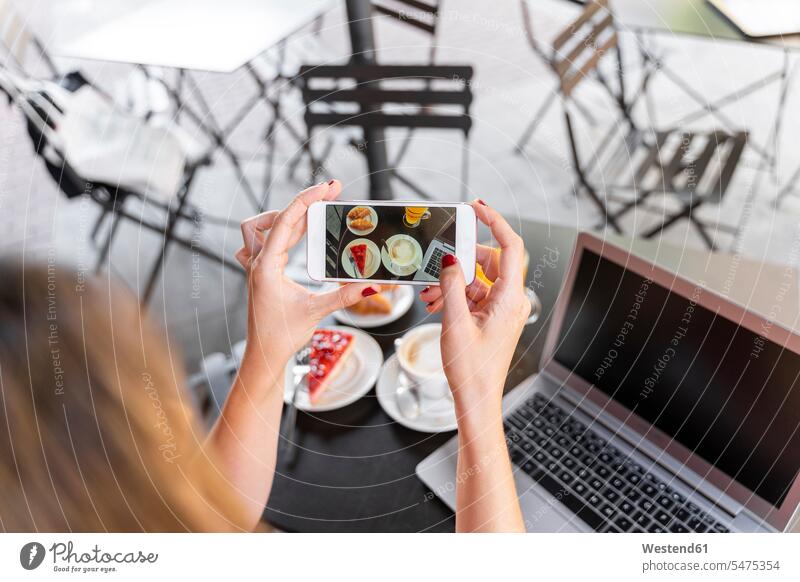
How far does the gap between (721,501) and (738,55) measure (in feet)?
2.15

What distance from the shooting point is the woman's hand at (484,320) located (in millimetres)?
465

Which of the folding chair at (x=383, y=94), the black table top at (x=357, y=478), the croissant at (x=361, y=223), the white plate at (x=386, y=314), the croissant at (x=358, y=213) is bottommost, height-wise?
the black table top at (x=357, y=478)

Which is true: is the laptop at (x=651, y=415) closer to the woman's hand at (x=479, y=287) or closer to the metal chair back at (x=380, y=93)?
the woman's hand at (x=479, y=287)

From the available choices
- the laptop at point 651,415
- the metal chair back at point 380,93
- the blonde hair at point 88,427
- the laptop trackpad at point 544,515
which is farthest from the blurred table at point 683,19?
the blonde hair at point 88,427

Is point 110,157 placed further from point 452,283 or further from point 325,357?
point 452,283

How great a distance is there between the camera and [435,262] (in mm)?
454

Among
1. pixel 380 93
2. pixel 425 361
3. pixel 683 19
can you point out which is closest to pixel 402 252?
pixel 425 361

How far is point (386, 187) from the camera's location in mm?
727

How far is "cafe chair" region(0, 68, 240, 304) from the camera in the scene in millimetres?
633

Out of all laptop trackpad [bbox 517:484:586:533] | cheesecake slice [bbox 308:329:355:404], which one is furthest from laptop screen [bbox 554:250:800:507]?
cheesecake slice [bbox 308:329:355:404]

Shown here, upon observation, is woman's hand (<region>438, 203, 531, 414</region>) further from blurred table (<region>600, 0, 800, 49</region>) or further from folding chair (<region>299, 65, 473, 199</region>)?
blurred table (<region>600, 0, 800, 49</region>)

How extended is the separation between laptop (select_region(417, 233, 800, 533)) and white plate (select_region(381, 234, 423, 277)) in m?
0.16
